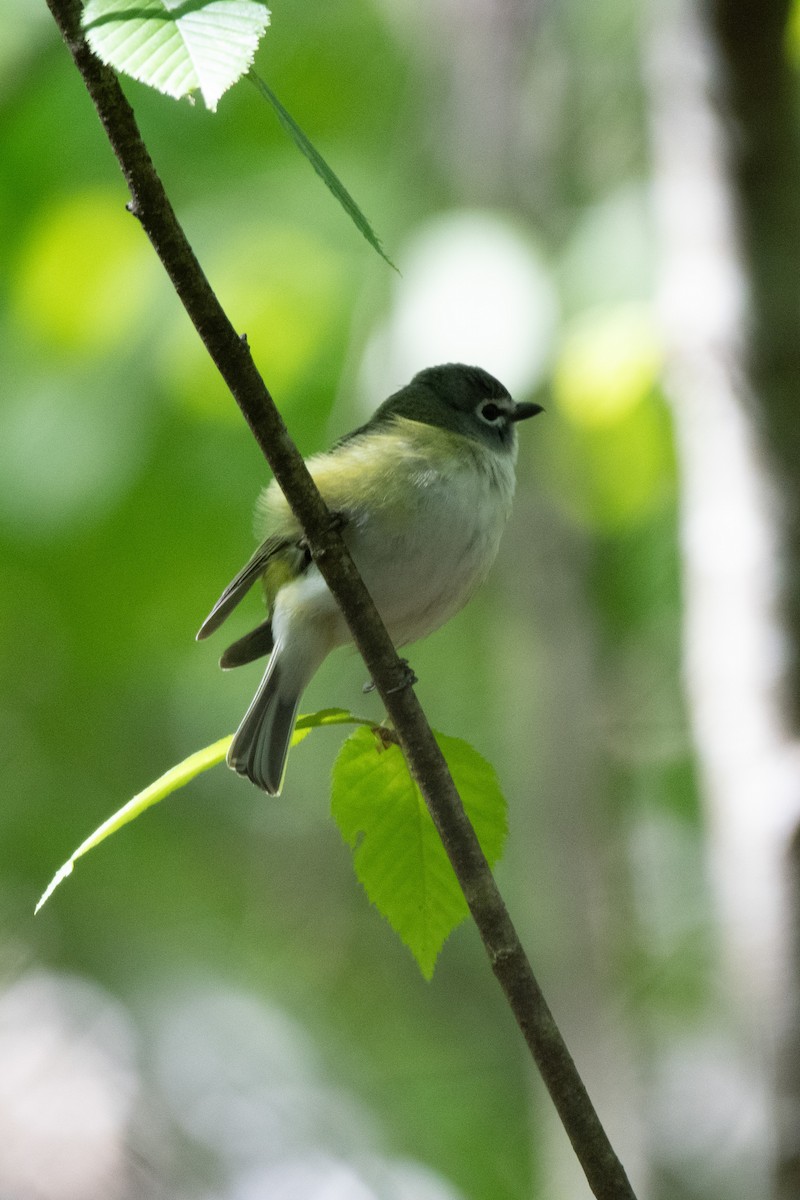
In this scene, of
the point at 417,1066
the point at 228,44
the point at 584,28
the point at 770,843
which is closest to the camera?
the point at 228,44

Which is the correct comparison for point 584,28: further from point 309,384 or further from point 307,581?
point 307,581

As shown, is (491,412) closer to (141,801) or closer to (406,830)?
(406,830)

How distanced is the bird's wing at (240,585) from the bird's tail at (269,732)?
26 cm

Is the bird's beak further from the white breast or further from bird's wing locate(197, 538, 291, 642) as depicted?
bird's wing locate(197, 538, 291, 642)

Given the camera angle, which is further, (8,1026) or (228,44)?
(8,1026)

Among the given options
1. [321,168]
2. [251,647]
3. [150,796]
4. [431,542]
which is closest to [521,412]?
[431,542]

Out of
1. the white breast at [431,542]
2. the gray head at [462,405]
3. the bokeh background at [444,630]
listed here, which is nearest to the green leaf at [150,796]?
the bokeh background at [444,630]

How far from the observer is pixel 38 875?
315 inches

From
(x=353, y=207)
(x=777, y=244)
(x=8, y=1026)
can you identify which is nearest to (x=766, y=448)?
(x=777, y=244)

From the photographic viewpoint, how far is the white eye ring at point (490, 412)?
479cm

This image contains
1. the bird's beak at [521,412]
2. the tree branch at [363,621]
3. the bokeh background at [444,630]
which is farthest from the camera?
the bird's beak at [521,412]

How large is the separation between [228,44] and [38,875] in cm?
723

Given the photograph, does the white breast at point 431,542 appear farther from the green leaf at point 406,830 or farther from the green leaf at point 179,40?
the green leaf at point 179,40

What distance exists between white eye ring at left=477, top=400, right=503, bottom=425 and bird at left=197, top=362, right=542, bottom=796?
22.7 inches
